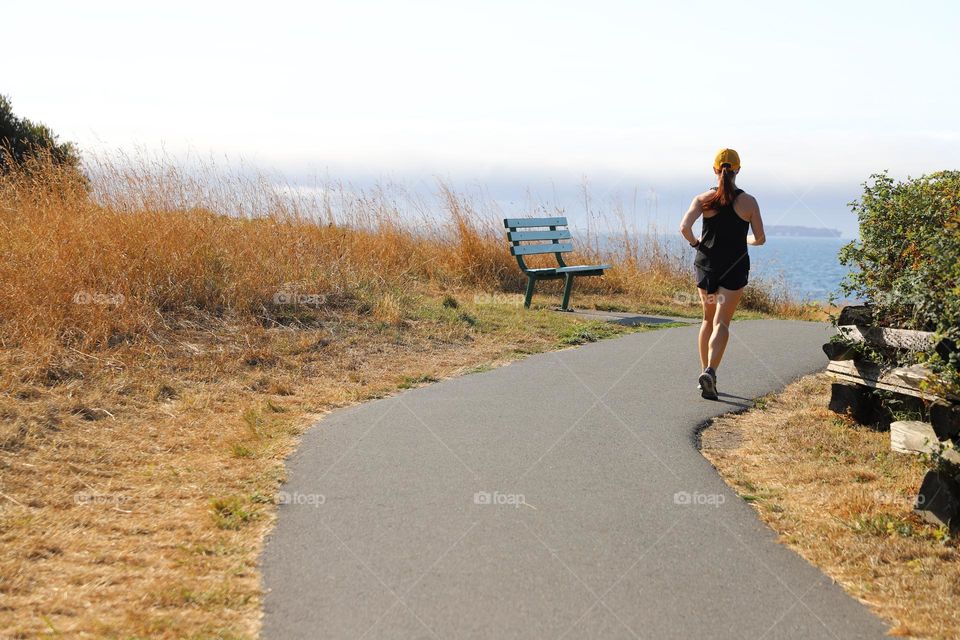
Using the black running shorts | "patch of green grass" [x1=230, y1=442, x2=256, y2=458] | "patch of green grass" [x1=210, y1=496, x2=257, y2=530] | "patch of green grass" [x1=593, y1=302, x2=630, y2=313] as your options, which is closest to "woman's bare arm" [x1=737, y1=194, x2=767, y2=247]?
the black running shorts

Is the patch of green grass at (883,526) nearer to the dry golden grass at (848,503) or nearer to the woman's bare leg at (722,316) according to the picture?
the dry golden grass at (848,503)

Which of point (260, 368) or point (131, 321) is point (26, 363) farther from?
point (260, 368)

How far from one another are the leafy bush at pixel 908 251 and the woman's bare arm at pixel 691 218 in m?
1.33

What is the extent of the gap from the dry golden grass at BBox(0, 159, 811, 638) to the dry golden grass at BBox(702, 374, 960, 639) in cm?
281

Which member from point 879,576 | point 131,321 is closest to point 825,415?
point 879,576

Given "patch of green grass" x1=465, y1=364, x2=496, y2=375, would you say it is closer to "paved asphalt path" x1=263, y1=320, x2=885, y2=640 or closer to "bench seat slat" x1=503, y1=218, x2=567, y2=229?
"paved asphalt path" x1=263, y1=320, x2=885, y2=640

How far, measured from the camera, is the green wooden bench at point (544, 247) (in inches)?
529

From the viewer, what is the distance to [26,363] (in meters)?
7.57

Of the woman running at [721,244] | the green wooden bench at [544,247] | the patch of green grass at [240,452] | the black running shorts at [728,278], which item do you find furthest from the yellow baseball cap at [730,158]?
the green wooden bench at [544,247]

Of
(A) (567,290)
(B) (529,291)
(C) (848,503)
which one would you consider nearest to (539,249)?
(A) (567,290)

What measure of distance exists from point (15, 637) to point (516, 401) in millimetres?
4792

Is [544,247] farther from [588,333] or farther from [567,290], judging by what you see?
[588,333]

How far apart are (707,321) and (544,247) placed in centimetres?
644

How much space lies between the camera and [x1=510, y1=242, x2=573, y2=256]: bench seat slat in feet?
44.7
